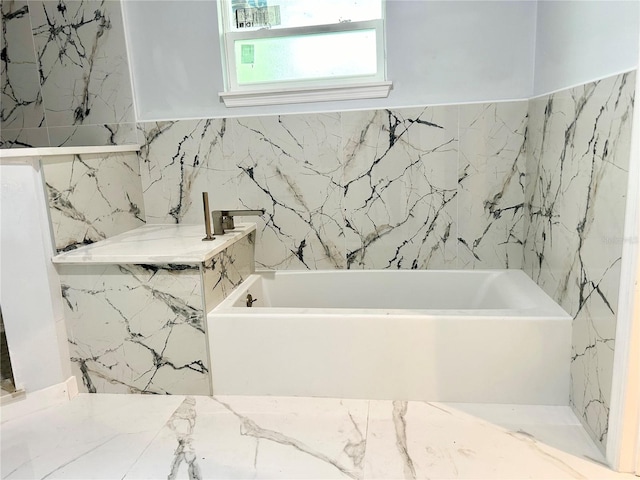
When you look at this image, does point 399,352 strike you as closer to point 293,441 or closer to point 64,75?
point 293,441

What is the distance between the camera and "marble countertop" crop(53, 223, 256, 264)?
1854 mm

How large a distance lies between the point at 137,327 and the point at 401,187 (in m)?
1.34

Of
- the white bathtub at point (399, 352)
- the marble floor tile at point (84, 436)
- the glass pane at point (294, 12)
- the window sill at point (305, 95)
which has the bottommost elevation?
the marble floor tile at point (84, 436)

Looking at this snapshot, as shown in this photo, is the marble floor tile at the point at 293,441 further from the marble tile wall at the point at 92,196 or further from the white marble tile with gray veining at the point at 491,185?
the white marble tile with gray veining at the point at 491,185

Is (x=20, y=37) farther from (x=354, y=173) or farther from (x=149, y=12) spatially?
(x=354, y=173)

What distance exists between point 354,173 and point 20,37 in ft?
5.97

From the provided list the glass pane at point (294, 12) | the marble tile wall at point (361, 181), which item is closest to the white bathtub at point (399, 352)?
the marble tile wall at point (361, 181)

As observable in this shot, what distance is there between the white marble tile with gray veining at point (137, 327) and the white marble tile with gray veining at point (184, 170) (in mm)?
695

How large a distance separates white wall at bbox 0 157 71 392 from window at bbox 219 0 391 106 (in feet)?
3.28

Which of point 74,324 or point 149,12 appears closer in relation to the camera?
point 74,324

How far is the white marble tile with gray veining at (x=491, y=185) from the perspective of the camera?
2.23m

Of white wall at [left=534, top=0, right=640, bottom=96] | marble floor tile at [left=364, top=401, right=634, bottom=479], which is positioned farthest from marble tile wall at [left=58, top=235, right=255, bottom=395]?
white wall at [left=534, top=0, right=640, bottom=96]

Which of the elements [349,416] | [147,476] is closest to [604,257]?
[349,416]

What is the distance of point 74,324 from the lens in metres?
1.96
